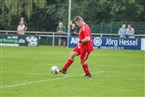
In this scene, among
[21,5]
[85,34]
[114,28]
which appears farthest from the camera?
[21,5]

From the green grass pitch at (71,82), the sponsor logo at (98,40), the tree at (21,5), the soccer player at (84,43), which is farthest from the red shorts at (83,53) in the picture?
the tree at (21,5)

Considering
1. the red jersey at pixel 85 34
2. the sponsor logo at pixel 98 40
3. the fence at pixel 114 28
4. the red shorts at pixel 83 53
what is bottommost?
the sponsor logo at pixel 98 40

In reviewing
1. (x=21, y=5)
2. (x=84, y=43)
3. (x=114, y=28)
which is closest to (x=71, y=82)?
(x=84, y=43)

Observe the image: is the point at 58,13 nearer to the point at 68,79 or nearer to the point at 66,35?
the point at 66,35

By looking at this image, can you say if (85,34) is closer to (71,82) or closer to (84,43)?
(84,43)

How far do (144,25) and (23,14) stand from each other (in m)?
19.2

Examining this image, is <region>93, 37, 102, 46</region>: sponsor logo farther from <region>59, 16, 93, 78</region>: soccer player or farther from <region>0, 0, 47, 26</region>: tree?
<region>59, 16, 93, 78</region>: soccer player

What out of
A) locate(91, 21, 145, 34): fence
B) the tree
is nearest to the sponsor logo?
locate(91, 21, 145, 34): fence

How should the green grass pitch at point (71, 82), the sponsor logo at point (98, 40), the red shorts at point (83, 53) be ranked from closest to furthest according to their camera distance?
1. the green grass pitch at point (71, 82)
2. the red shorts at point (83, 53)
3. the sponsor logo at point (98, 40)

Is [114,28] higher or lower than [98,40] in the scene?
higher

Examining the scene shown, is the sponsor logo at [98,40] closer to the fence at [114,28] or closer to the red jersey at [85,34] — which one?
the fence at [114,28]

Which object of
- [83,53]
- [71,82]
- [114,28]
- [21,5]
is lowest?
[114,28]

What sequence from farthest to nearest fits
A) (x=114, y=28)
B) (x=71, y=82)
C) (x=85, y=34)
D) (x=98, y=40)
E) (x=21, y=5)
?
(x=21, y=5) < (x=114, y=28) < (x=98, y=40) < (x=85, y=34) < (x=71, y=82)

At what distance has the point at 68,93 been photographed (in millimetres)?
→ 14359
